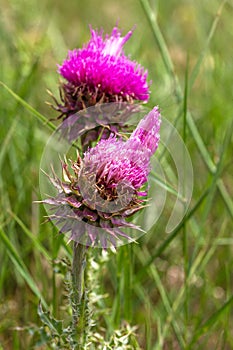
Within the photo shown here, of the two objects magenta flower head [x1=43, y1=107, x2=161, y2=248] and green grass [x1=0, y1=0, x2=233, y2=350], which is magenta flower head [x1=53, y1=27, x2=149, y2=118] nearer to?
green grass [x1=0, y1=0, x2=233, y2=350]

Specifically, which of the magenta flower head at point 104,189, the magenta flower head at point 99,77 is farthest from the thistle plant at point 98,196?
the magenta flower head at point 99,77

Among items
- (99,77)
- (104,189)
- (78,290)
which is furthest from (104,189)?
(99,77)

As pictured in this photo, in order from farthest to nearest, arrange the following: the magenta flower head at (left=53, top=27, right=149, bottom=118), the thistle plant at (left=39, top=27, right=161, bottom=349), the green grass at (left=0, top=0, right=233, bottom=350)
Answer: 1. the green grass at (left=0, top=0, right=233, bottom=350)
2. the magenta flower head at (left=53, top=27, right=149, bottom=118)
3. the thistle plant at (left=39, top=27, right=161, bottom=349)

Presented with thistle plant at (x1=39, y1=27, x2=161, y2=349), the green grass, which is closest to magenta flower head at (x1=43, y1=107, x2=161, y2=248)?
thistle plant at (x1=39, y1=27, x2=161, y2=349)

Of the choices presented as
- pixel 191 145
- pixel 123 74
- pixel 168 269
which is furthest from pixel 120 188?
pixel 191 145

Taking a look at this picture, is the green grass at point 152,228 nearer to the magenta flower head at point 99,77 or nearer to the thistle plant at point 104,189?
the magenta flower head at point 99,77

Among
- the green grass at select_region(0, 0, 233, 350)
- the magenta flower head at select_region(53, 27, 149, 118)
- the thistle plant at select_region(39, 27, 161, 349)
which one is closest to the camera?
the thistle plant at select_region(39, 27, 161, 349)
